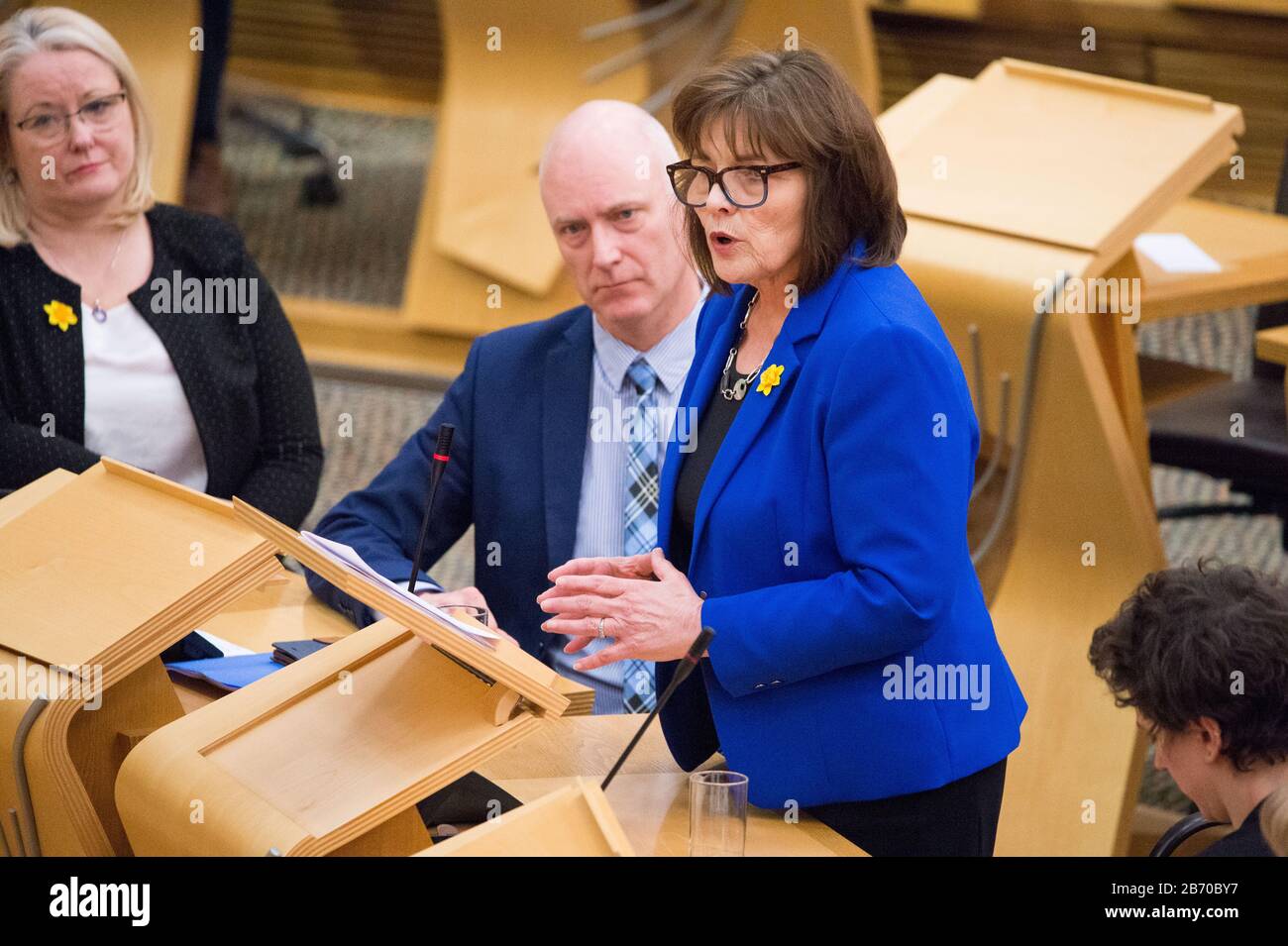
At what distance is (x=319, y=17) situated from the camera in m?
7.21

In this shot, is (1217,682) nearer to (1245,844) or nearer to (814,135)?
(1245,844)

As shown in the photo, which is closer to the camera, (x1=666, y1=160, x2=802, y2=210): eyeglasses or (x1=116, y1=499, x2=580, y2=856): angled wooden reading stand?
(x1=116, y1=499, x2=580, y2=856): angled wooden reading stand

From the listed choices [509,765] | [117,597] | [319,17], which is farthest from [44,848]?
[319,17]

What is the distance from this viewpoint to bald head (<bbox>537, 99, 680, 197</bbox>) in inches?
104

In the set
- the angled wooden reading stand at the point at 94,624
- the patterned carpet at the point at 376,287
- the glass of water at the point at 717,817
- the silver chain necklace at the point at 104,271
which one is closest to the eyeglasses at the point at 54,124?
the silver chain necklace at the point at 104,271

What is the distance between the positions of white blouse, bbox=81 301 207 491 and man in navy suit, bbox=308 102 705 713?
45 cm

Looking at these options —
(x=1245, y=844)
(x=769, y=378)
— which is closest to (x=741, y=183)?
(x=769, y=378)

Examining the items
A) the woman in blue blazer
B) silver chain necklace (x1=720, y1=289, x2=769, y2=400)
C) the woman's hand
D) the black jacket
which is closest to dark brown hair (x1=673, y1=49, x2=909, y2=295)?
the woman in blue blazer

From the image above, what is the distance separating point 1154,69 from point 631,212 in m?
4.09

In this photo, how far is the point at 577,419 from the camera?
269 cm

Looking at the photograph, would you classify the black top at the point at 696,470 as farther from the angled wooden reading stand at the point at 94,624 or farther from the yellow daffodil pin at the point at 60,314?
the yellow daffodil pin at the point at 60,314

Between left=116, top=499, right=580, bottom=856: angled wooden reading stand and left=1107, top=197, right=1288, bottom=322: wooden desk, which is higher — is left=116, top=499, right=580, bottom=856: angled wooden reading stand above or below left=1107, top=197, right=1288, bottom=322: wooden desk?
below

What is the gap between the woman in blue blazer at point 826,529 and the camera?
1796 mm

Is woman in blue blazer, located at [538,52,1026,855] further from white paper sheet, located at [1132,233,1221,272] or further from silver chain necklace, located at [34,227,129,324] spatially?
white paper sheet, located at [1132,233,1221,272]
